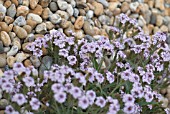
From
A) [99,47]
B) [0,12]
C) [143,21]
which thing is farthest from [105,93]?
[143,21]

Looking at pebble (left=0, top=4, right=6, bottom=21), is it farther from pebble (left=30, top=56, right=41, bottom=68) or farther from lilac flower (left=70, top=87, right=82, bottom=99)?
lilac flower (left=70, top=87, right=82, bottom=99)

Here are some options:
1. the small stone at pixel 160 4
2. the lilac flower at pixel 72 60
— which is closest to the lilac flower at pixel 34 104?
the lilac flower at pixel 72 60

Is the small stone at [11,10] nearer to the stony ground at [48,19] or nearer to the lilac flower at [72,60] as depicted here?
the stony ground at [48,19]

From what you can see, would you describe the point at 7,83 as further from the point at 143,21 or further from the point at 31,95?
the point at 143,21

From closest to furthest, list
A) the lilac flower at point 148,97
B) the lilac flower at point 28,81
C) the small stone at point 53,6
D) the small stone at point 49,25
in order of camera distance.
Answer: the lilac flower at point 28,81
the lilac flower at point 148,97
the small stone at point 49,25
the small stone at point 53,6

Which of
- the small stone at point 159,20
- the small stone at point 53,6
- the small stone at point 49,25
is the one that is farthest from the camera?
the small stone at point 159,20

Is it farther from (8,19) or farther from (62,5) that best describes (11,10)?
(62,5)
